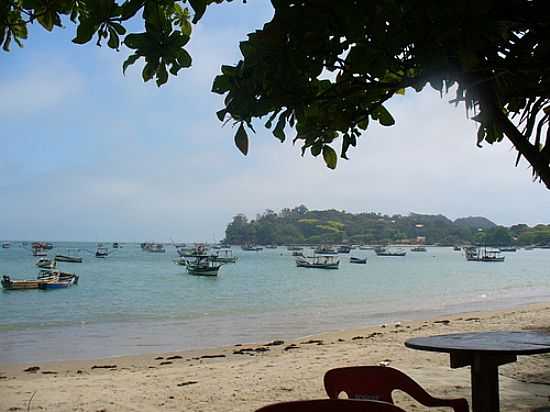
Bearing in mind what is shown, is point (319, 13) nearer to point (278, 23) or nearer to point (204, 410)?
point (278, 23)

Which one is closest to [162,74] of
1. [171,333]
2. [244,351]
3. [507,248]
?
[244,351]

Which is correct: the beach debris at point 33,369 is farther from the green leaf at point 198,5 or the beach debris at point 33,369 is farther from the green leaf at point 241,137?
the green leaf at point 198,5

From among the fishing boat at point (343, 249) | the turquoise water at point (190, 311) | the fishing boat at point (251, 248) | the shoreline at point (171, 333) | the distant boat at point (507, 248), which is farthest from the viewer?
the fishing boat at point (251, 248)

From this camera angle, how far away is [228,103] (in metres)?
1.74

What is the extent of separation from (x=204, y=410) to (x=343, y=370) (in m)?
3.67

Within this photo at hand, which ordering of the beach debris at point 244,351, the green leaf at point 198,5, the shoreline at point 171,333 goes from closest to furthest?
the green leaf at point 198,5 → the beach debris at point 244,351 → the shoreline at point 171,333

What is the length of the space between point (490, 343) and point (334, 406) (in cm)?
145

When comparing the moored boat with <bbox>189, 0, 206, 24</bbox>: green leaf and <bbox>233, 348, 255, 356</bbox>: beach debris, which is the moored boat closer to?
<bbox>233, 348, 255, 356</bbox>: beach debris

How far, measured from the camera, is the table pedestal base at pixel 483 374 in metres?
2.81

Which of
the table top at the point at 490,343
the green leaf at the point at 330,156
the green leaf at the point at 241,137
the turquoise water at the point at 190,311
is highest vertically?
the green leaf at the point at 330,156

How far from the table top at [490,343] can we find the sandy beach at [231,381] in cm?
190

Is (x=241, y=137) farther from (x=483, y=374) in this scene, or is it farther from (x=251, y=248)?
(x=251, y=248)

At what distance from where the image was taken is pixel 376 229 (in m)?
125

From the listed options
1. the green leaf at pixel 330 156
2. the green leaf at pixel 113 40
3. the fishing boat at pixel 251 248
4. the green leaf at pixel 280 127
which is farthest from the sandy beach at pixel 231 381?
the fishing boat at pixel 251 248
